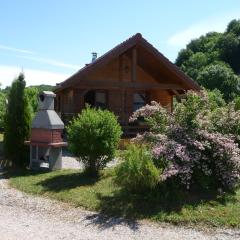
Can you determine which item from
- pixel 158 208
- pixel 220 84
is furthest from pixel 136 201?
pixel 220 84

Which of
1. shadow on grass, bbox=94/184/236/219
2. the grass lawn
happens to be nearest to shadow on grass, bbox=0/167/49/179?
the grass lawn

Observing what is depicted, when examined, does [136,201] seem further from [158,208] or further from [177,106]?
[177,106]

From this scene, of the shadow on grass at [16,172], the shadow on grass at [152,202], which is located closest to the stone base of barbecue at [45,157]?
the shadow on grass at [16,172]

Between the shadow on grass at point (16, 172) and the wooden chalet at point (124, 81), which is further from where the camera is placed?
the wooden chalet at point (124, 81)

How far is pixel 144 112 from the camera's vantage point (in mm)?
11180

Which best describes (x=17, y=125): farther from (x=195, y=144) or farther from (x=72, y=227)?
(x=72, y=227)

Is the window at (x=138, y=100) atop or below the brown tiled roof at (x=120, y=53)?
below

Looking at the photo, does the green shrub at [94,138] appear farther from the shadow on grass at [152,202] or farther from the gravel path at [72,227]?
the gravel path at [72,227]

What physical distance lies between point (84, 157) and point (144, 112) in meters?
2.14

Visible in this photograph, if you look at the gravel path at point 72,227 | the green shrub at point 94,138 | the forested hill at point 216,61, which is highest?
the forested hill at point 216,61

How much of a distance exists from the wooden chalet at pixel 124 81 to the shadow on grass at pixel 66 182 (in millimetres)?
7016

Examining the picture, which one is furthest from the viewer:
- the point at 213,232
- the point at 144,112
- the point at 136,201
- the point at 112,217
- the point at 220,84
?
the point at 220,84

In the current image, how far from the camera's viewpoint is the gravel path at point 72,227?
7789 mm

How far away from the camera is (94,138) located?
1180cm
